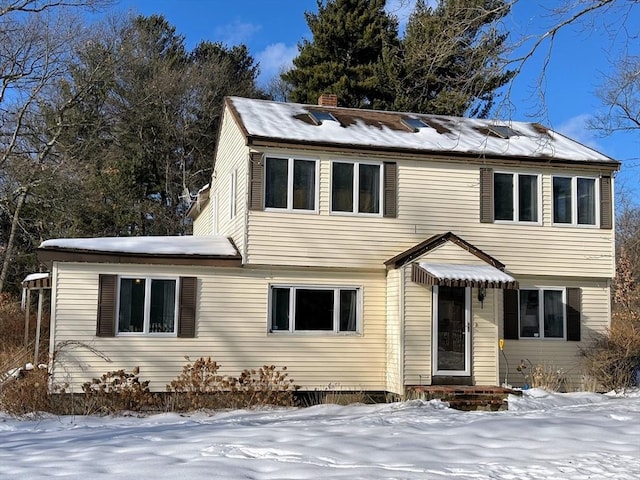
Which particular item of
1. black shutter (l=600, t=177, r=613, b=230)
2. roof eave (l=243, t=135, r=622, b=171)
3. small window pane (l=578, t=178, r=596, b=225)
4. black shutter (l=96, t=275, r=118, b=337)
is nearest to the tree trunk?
black shutter (l=96, t=275, r=118, b=337)

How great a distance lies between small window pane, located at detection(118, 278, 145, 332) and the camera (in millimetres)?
14000

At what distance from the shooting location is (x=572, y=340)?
53.6 feet

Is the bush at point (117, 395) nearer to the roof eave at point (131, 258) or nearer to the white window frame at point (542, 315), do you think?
the roof eave at point (131, 258)

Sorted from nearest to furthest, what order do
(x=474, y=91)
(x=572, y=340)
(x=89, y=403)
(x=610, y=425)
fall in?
(x=610, y=425), (x=474, y=91), (x=89, y=403), (x=572, y=340)

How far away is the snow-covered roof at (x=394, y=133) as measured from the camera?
50.4 ft

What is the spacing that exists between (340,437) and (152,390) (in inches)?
273

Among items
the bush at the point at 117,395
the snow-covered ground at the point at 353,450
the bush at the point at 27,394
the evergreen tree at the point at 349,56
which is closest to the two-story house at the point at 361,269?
the bush at the point at 117,395

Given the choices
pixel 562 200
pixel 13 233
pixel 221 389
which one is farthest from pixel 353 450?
pixel 13 233

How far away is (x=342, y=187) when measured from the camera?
15.4 meters

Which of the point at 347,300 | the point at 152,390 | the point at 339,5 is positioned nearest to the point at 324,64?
the point at 339,5

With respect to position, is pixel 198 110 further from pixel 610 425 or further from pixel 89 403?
pixel 610 425

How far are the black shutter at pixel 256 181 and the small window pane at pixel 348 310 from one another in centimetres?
274

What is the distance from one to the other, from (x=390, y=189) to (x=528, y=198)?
351cm

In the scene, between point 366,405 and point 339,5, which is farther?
point 339,5
